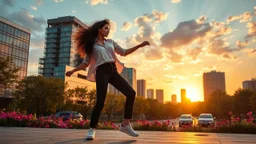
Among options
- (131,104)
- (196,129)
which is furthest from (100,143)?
(196,129)

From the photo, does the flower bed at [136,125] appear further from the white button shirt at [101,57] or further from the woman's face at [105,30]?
the woman's face at [105,30]

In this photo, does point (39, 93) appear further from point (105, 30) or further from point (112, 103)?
point (105, 30)

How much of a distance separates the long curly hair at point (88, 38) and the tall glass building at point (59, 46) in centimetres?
11497

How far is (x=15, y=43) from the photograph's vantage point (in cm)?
7175

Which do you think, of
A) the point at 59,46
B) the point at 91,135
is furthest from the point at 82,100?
the point at 59,46

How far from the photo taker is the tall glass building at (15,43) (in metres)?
67.6

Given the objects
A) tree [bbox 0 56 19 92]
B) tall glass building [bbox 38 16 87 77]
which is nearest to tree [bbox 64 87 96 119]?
tree [bbox 0 56 19 92]

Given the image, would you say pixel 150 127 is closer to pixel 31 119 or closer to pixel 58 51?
pixel 31 119

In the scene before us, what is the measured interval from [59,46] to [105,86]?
124 metres

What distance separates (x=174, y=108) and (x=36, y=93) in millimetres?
99879

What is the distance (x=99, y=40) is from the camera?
4.60 metres

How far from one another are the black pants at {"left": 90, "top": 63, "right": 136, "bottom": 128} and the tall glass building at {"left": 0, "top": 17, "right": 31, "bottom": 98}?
224 ft

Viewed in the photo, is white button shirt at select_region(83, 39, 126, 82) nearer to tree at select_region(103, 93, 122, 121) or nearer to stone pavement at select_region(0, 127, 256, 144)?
stone pavement at select_region(0, 127, 256, 144)

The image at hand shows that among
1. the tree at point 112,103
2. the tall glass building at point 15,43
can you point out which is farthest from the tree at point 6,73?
the tall glass building at point 15,43
